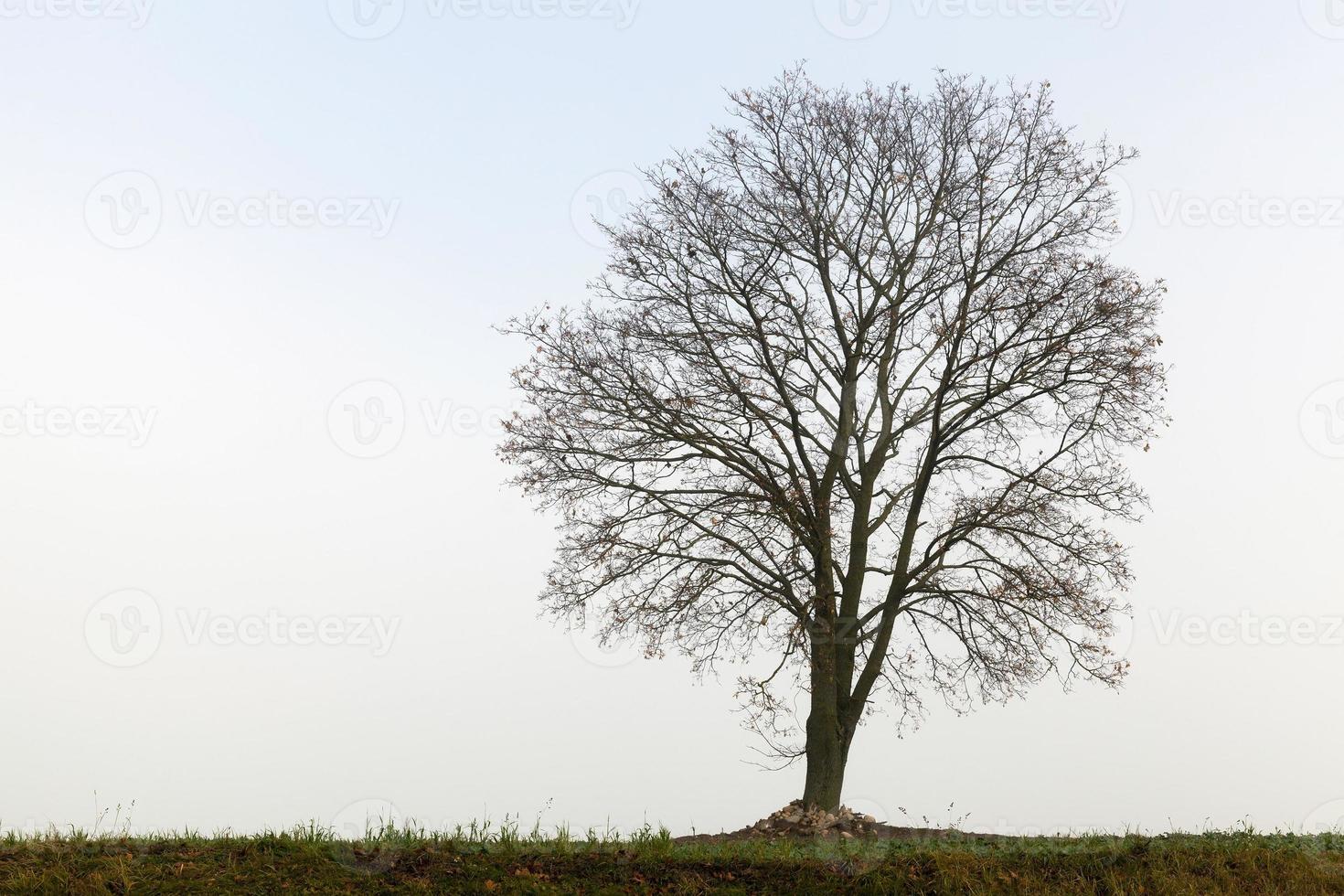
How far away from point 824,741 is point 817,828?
3.85 feet

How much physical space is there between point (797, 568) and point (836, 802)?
10.2 ft

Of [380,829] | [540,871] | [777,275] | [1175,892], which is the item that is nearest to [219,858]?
[380,829]

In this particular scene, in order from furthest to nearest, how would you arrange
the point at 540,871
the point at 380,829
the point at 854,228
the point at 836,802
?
the point at 854,228 → the point at 836,802 → the point at 380,829 → the point at 540,871

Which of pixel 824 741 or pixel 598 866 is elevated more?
pixel 824 741

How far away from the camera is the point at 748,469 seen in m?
14.8

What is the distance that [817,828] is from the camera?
13.5 meters

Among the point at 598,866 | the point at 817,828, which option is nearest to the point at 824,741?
the point at 817,828

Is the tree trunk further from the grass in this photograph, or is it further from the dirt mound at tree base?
the grass

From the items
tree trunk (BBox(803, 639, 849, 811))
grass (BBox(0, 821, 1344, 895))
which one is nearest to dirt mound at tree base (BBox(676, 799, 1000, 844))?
tree trunk (BBox(803, 639, 849, 811))

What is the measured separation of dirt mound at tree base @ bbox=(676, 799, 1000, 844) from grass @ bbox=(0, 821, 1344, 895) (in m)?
2.24

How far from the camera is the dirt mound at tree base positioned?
43.5 feet

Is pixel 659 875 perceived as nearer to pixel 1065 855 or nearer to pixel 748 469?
pixel 1065 855

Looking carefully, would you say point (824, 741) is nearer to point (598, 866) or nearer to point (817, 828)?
point (817, 828)

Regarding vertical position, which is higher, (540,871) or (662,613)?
(662,613)
